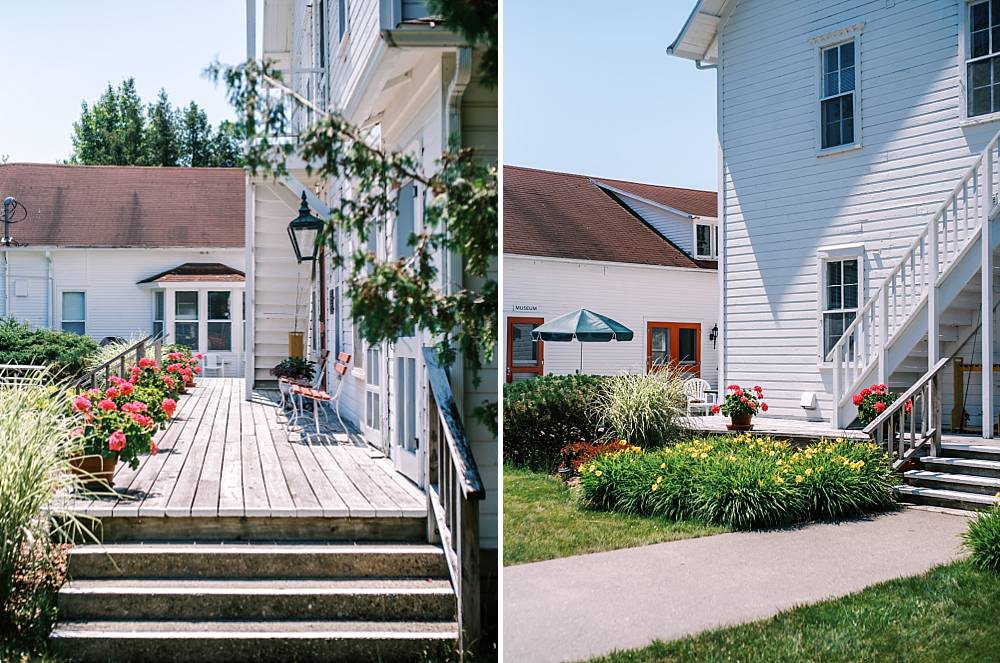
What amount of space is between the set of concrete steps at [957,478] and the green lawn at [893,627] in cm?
16

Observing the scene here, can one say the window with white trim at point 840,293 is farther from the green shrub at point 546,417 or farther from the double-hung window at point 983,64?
the green shrub at point 546,417

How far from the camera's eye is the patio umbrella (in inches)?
97.5

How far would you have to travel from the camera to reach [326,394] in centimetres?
452

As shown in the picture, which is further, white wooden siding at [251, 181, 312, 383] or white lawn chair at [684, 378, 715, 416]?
white wooden siding at [251, 181, 312, 383]

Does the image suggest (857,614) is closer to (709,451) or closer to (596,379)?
(709,451)

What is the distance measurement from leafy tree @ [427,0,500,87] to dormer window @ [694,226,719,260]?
2.38 ft

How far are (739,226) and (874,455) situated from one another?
29.6 inches

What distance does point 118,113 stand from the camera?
11.7 ft

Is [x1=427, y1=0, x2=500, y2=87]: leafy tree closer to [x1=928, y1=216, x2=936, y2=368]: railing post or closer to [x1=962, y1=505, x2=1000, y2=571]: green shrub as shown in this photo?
[x1=928, y1=216, x2=936, y2=368]: railing post

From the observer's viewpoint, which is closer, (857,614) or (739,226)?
(857,614)

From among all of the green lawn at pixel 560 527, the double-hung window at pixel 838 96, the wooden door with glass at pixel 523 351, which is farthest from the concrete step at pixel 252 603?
the double-hung window at pixel 838 96

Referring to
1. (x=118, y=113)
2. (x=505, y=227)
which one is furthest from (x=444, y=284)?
(x=118, y=113)

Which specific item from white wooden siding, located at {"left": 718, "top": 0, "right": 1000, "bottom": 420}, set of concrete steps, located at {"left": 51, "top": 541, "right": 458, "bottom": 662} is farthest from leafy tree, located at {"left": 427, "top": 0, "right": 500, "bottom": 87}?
set of concrete steps, located at {"left": 51, "top": 541, "right": 458, "bottom": 662}

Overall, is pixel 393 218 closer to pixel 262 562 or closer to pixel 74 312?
pixel 74 312
